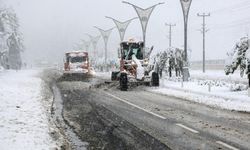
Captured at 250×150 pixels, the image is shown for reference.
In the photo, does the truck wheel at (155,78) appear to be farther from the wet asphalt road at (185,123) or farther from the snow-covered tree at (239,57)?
the wet asphalt road at (185,123)

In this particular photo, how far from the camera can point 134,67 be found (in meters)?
28.0

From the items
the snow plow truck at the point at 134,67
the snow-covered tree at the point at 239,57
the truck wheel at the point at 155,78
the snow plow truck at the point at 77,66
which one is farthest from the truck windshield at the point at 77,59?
the snow-covered tree at the point at 239,57

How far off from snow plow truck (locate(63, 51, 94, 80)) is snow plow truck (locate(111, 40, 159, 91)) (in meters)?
14.3

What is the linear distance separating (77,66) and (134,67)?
17.5 meters

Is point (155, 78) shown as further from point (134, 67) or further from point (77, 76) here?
point (77, 76)

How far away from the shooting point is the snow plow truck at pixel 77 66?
44.2 m

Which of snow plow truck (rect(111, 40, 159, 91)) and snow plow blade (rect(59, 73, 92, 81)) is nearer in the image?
snow plow truck (rect(111, 40, 159, 91))

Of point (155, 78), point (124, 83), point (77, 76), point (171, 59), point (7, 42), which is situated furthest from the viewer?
point (7, 42)

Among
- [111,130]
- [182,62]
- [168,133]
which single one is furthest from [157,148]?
[182,62]

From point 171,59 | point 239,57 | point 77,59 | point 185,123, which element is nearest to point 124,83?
point 239,57

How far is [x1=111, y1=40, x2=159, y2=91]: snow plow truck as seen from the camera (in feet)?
89.0

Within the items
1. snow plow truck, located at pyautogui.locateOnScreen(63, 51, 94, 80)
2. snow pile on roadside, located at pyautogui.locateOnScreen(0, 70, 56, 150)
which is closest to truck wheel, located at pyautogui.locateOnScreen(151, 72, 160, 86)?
snow pile on roadside, located at pyautogui.locateOnScreen(0, 70, 56, 150)

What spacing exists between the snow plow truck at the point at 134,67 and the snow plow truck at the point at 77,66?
46.9 feet

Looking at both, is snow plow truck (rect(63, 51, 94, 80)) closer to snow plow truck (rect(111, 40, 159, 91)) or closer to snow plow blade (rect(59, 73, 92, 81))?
snow plow blade (rect(59, 73, 92, 81))
